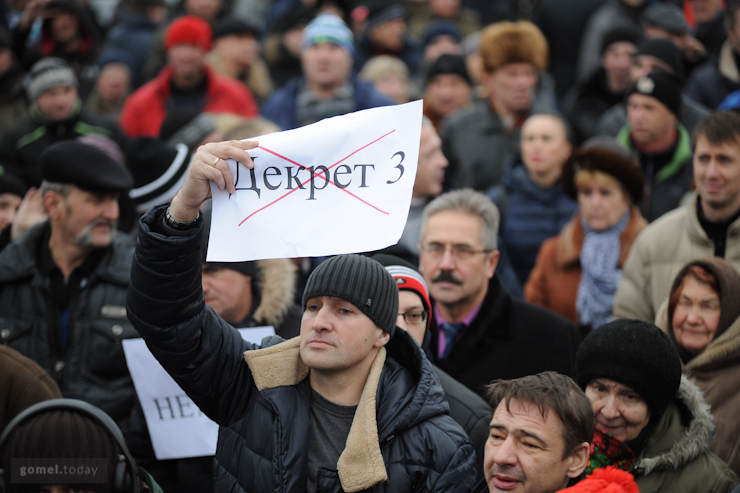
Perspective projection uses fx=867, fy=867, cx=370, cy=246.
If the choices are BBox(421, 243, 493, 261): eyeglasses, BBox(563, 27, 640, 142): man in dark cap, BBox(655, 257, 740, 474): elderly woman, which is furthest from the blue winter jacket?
BBox(655, 257, 740, 474): elderly woman

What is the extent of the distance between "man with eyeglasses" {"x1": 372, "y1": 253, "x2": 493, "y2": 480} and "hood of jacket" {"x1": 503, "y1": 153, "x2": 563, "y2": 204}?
2.33 metres

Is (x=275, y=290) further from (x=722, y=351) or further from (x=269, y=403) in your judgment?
(x=722, y=351)

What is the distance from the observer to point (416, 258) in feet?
18.0

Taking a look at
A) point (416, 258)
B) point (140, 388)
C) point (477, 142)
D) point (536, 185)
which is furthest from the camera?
point (477, 142)

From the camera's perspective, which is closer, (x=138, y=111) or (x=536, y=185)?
(x=536, y=185)

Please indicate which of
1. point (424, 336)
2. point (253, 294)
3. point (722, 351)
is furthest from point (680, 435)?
point (253, 294)

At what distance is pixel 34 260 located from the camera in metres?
4.56

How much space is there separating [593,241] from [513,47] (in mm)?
2250

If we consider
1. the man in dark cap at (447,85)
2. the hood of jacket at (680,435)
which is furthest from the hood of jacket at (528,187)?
the hood of jacket at (680,435)

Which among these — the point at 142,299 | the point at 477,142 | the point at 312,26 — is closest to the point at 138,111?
the point at 312,26

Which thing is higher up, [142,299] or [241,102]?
[241,102]

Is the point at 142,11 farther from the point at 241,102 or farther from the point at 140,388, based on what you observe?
the point at 140,388

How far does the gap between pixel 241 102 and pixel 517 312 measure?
15.0 feet

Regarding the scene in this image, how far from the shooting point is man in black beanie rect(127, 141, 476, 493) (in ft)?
9.64
